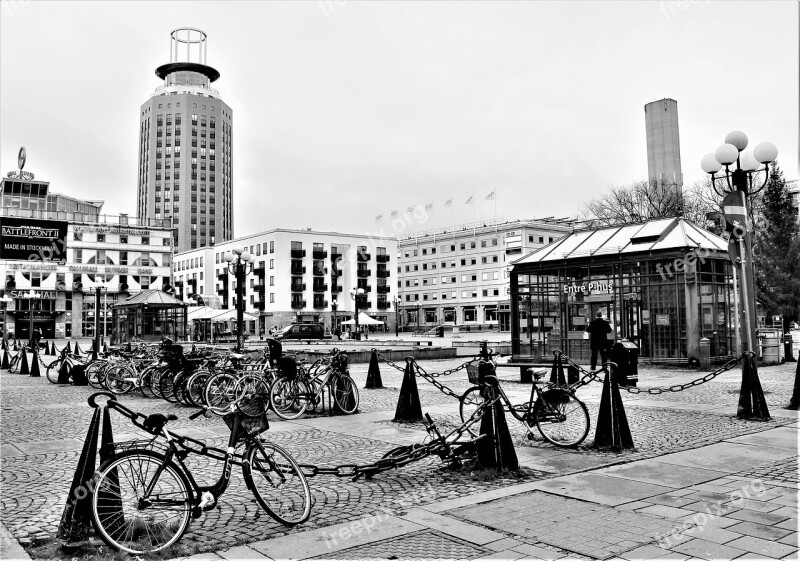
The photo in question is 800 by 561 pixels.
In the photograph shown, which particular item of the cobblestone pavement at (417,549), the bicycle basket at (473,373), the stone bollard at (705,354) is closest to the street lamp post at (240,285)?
the stone bollard at (705,354)

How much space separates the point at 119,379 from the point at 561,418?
37.6 feet

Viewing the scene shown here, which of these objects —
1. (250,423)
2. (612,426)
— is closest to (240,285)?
(612,426)

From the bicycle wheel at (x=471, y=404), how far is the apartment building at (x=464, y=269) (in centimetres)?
7599

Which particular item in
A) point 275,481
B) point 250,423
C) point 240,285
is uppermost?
point 240,285

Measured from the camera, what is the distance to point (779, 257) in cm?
2842

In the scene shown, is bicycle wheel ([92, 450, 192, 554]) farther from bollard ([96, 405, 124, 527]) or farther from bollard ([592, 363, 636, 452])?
bollard ([592, 363, 636, 452])

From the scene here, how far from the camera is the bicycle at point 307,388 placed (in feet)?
36.2

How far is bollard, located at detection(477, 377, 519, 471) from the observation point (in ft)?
22.1

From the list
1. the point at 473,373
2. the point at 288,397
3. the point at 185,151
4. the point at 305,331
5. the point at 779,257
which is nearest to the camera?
the point at 473,373

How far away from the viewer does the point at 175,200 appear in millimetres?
146250

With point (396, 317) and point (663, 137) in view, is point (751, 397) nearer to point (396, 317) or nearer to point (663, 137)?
point (396, 317)

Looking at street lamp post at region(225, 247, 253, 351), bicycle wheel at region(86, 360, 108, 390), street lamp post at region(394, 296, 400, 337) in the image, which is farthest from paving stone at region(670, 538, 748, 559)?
street lamp post at region(394, 296, 400, 337)

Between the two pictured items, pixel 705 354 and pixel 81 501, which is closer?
pixel 81 501

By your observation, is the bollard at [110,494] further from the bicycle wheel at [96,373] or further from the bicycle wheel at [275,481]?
the bicycle wheel at [96,373]
